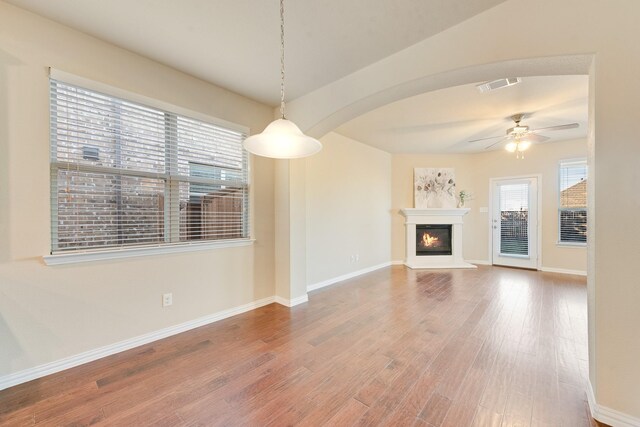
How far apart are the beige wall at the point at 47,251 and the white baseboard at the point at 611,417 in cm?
330

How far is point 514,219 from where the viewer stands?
5.81 meters

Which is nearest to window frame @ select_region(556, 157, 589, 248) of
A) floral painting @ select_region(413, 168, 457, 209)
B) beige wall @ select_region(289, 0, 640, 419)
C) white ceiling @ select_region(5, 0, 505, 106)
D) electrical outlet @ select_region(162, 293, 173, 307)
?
floral painting @ select_region(413, 168, 457, 209)

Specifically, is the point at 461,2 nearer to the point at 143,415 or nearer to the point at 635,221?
the point at 635,221

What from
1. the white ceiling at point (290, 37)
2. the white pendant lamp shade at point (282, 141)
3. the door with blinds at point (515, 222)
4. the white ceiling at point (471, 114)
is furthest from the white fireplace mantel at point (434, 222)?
the white pendant lamp shade at point (282, 141)

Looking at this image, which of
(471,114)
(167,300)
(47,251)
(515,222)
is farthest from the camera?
(515,222)

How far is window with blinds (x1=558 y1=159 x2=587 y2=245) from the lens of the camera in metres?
5.07

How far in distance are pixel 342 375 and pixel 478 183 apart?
595cm

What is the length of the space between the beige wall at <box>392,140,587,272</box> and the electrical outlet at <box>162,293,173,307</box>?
487 centimetres

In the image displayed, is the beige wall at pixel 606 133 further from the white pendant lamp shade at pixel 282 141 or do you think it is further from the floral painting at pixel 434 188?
the floral painting at pixel 434 188

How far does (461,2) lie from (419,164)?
15.6 ft

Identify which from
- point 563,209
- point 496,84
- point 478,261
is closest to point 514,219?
point 563,209

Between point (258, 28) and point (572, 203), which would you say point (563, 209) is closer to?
point (572, 203)

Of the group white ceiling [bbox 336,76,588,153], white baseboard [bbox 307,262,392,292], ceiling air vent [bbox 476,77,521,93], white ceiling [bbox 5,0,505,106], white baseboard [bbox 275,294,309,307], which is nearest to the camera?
white ceiling [bbox 5,0,505,106]

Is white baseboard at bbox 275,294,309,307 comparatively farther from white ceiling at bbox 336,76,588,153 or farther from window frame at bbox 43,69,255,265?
white ceiling at bbox 336,76,588,153
